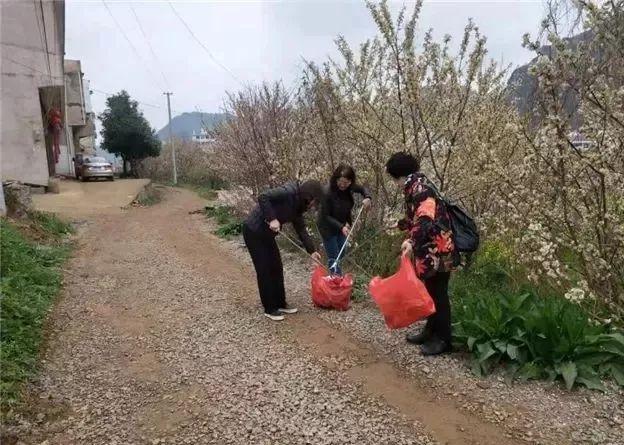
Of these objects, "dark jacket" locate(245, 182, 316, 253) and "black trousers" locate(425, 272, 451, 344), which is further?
"dark jacket" locate(245, 182, 316, 253)

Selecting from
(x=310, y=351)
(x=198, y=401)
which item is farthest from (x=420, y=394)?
(x=198, y=401)

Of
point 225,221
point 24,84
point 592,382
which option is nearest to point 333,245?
point 592,382

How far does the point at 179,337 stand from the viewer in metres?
4.50

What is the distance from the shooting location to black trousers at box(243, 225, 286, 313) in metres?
4.80

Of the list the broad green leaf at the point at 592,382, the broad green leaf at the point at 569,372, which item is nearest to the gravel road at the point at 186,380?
the broad green leaf at the point at 569,372

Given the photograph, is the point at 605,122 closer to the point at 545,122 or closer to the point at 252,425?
the point at 545,122

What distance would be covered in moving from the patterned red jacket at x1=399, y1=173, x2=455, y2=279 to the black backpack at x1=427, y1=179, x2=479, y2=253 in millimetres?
64

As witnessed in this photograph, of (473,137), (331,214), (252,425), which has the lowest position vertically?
(252,425)

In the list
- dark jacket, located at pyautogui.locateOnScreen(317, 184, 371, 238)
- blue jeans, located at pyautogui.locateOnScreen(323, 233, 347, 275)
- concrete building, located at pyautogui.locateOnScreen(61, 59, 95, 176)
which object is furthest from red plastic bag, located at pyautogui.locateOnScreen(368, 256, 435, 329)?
concrete building, located at pyautogui.locateOnScreen(61, 59, 95, 176)

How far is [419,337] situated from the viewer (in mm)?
4059

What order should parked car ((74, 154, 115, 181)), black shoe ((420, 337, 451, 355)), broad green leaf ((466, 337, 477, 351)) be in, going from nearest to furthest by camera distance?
broad green leaf ((466, 337, 477, 351)) → black shoe ((420, 337, 451, 355)) → parked car ((74, 154, 115, 181))

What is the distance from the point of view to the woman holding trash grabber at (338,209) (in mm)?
4914

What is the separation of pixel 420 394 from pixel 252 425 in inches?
46.9

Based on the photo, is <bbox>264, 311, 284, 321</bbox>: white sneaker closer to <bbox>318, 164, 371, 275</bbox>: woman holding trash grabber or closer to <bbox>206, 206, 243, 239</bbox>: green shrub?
<bbox>318, 164, 371, 275</bbox>: woman holding trash grabber
